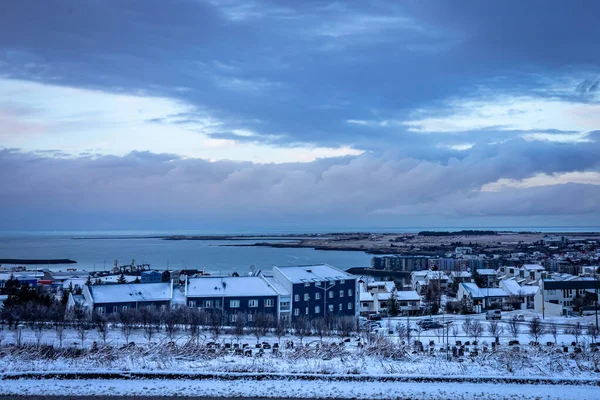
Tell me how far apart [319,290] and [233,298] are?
3.54 meters

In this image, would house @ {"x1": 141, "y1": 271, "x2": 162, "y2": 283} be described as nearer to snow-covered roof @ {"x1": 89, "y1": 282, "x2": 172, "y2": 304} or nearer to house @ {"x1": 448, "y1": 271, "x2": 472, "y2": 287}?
snow-covered roof @ {"x1": 89, "y1": 282, "x2": 172, "y2": 304}

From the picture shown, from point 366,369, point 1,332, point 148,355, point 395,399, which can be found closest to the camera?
point 395,399

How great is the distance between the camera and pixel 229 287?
19734 mm

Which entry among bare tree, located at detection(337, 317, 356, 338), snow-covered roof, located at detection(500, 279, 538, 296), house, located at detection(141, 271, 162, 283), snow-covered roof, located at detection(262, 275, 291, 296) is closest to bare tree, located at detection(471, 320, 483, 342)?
bare tree, located at detection(337, 317, 356, 338)

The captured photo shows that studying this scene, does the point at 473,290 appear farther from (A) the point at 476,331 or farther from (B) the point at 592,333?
(A) the point at 476,331

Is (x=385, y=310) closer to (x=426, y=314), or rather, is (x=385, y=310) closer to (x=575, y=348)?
(x=426, y=314)

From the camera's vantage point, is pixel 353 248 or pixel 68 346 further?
pixel 353 248

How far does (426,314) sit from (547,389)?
13813 millimetres

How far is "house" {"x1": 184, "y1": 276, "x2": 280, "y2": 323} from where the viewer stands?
19.0 metres

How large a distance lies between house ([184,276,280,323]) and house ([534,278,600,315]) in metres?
12.1

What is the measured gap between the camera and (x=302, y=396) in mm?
10000

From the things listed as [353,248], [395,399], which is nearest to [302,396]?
[395,399]

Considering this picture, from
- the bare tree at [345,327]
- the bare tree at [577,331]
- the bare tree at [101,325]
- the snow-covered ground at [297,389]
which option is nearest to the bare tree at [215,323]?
the bare tree at [101,325]

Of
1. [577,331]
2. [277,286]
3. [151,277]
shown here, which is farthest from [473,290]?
[151,277]
